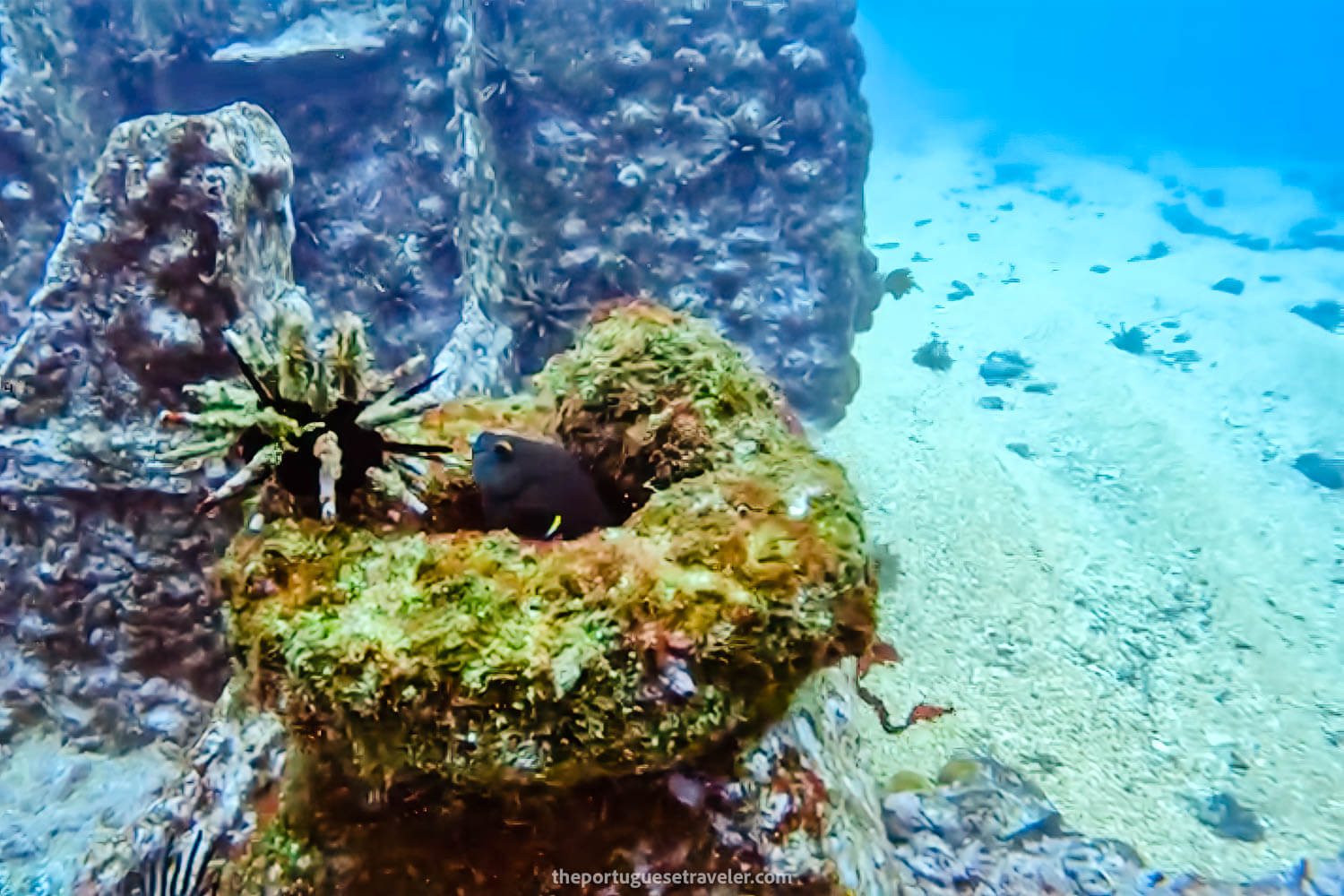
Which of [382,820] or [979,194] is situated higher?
[979,194]

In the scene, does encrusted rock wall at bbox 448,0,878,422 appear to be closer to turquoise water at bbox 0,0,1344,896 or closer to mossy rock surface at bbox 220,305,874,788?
turquoise water at bbox 0,0,1344,896

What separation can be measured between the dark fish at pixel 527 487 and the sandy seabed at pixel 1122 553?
171 inches

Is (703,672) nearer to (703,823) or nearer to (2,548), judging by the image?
(703,823)

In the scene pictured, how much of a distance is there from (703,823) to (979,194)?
29.9m

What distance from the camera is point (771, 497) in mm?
2402

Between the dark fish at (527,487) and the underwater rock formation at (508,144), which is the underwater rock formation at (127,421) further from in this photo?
the underwater rock formation at (508,144)

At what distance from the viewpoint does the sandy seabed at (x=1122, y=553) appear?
6.80 m

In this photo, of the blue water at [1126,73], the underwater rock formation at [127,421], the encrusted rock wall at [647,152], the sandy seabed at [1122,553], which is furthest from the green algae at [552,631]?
the blue water at [1126,73]

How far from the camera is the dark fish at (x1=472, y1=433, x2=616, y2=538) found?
2723 millimetres

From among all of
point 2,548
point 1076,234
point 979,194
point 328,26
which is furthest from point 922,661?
point 979,194

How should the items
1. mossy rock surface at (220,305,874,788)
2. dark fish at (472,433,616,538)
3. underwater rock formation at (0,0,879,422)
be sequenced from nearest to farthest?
1. mossy rock surface at (220,305,874,788)
2. dark fish at (472,433,616,538)
3. underwater rock formation at (0,0,879,422)

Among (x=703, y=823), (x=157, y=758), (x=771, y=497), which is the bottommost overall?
(x=157, y=758)

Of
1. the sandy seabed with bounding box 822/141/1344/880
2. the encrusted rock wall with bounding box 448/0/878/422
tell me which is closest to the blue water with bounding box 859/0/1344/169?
the sandy seabed with bounding box 822/141/1344/880

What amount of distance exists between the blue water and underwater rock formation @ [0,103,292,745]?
127ft
